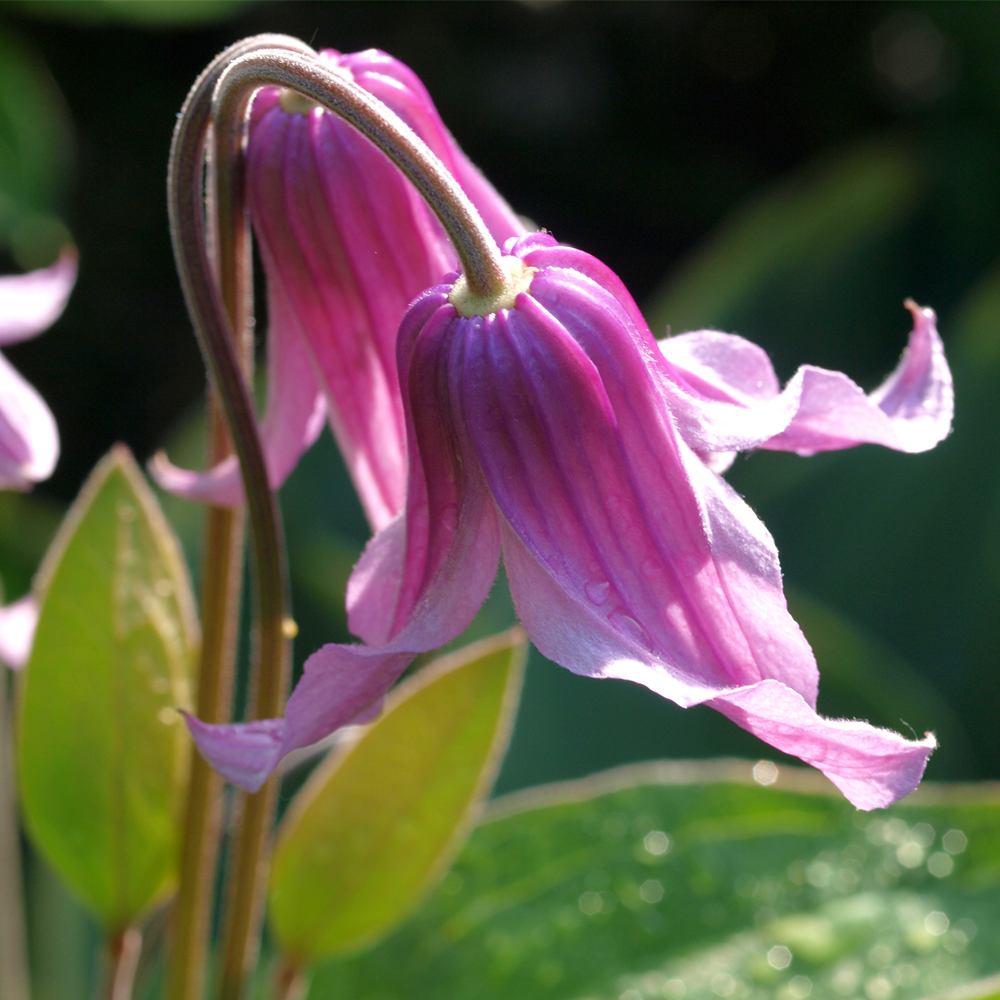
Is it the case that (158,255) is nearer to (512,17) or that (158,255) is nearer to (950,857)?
(512,17)

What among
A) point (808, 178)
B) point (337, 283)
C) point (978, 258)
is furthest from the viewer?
point (808, 178)

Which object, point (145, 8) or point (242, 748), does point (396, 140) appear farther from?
point (145, 8)

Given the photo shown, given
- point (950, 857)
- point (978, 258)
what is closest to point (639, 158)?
point (978, 258)

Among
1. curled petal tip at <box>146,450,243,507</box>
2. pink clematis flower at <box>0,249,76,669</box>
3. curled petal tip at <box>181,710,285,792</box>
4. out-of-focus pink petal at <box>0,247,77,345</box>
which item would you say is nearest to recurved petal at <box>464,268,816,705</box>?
curled petal tip at <box>181,710,285,792</box>

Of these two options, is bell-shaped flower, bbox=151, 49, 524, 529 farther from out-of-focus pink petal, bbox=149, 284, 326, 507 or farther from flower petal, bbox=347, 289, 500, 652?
flower petal, bbox=347, 289, 500, 652

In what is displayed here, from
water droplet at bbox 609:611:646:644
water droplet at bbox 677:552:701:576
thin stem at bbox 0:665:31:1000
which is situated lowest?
thin stem at bbox 0:665:31:1000

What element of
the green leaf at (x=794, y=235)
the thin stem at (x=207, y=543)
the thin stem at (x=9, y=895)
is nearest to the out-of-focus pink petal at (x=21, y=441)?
the thin stem at (x=207, y=543)

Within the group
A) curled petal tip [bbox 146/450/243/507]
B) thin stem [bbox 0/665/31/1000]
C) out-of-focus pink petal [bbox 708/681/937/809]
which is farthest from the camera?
thin stem [bbox 0/665/31/1000]
